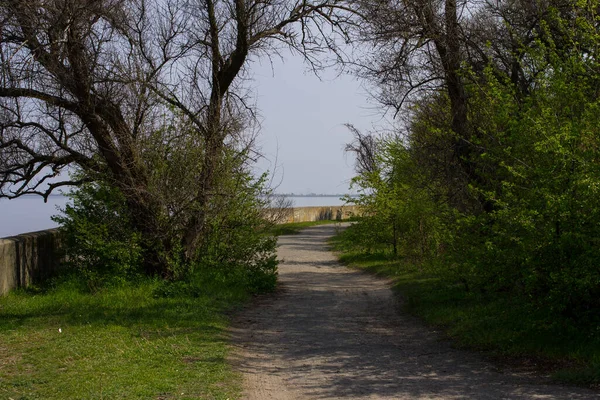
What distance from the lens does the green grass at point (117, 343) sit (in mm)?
7543

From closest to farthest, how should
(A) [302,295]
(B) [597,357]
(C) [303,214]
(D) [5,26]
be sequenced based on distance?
(B) [597,357], (D) [5,26], (A) [302,295], (C) [303,214]

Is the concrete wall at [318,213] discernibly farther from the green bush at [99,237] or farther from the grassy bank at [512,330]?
the grassy bank at [512,330]

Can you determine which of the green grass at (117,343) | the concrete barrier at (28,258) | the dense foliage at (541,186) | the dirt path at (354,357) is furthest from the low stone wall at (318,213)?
the dense foliage at (541,186)

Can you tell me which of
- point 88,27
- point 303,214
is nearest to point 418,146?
point 88,27

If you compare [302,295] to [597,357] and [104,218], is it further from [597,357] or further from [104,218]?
[597,357]

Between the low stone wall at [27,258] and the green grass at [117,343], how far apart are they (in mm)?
449

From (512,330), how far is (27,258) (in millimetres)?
9947

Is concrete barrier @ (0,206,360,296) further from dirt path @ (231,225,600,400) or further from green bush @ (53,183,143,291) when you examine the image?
dirt path @ (231,225,600,400)

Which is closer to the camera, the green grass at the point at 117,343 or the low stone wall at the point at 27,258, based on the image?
the green grass at the point at 117,343

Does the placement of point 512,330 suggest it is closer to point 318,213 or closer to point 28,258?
point 28,258

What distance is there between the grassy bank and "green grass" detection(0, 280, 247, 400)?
363 centimetres

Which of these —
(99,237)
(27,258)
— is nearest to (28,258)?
(27,258)

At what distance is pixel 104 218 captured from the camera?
48.8 feet

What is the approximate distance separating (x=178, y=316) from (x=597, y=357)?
6.92m
